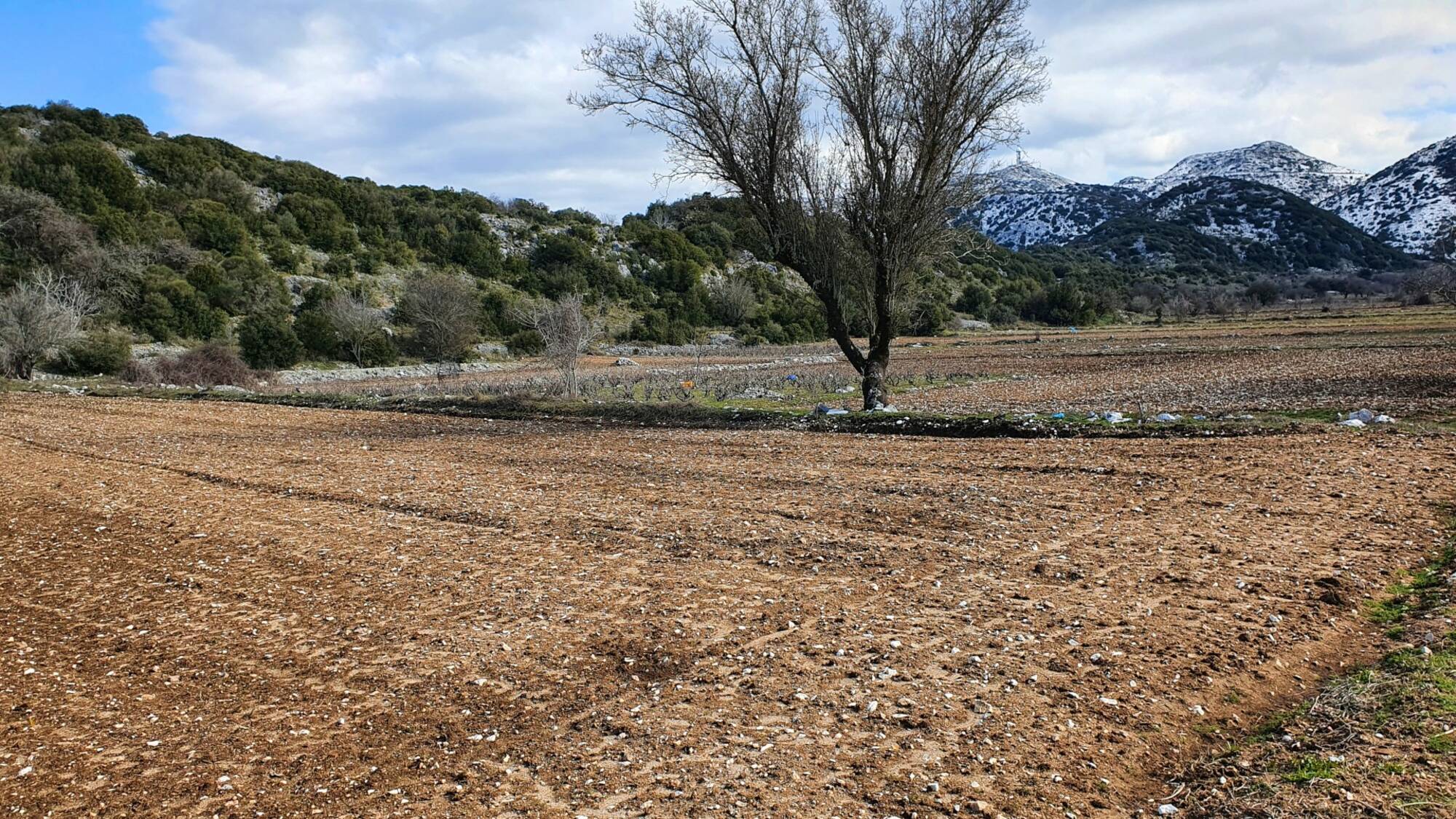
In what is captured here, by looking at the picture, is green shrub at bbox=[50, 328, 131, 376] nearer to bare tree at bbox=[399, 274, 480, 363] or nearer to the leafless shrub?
the leafless shrub

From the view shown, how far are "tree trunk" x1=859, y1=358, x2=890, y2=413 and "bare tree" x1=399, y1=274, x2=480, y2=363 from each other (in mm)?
33311

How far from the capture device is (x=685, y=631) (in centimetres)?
528

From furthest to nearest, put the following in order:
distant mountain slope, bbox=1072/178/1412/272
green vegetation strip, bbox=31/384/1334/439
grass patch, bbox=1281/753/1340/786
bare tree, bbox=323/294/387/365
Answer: distant mountain slope, bbox=1072/178/1412/272, bare tree, bbox=323/294/387/365, green vegetation strip, bbox=31/384/1334/439, grass patch, bbox=1281/753/1340/786

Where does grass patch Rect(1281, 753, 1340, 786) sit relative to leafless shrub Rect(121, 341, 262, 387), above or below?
below

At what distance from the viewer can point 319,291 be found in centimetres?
4806

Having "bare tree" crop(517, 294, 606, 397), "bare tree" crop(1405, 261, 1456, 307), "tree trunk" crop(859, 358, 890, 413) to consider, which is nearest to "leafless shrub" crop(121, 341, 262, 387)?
"bare tree" crop(517, 294, 606, 397)

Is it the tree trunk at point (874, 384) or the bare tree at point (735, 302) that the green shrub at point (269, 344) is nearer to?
the tree trunk at point (874, 384)

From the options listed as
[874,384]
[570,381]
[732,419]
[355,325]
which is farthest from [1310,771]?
[355,325]

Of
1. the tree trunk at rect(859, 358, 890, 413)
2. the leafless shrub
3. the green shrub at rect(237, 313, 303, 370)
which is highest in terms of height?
the green shrub at rect(237, 313, 303, 370)

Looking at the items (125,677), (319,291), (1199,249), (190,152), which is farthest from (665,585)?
(1199,249)

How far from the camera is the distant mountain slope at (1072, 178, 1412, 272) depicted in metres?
148

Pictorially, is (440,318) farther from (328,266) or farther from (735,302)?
(735,302)

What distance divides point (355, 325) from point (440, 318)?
188 inches

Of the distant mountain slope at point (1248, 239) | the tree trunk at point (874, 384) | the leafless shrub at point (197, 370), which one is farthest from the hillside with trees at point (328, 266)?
the distant mountain slope at point (1248, 239)
